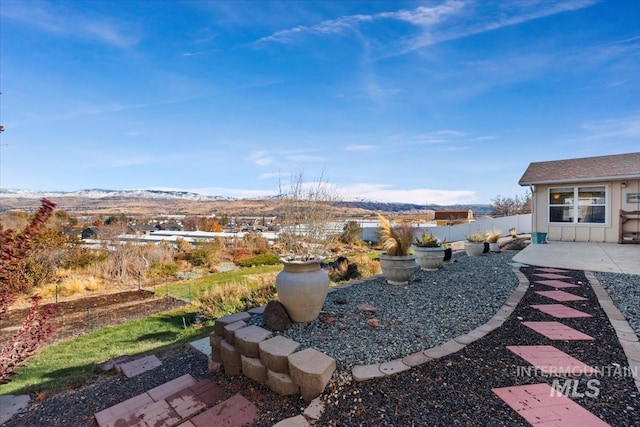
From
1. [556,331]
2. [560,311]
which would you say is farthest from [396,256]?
[556,331]

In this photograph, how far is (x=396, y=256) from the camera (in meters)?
5.77

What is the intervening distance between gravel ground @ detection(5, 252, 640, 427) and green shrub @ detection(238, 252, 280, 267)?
843 centimetres

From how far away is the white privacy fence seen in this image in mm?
17500

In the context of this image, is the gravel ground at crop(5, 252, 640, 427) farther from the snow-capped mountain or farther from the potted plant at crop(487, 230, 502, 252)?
the snow-capped mountain

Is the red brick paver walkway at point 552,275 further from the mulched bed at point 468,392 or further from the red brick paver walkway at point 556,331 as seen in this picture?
the mulched bed at point 468,392

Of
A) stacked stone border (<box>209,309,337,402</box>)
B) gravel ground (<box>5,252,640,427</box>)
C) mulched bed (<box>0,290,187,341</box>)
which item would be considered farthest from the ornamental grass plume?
mulched bed (<box>0,290,187,341</box>)

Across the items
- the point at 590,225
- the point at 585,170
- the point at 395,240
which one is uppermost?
the point at 585,170

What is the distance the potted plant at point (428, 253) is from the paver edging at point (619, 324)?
2622 millimetres

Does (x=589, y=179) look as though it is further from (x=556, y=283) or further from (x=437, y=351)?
(x=437, y=351)

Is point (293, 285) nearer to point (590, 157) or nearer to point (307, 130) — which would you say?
point (307, 130)

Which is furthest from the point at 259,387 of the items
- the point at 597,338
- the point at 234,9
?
the point at 234,9

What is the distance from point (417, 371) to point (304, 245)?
260 centimetres

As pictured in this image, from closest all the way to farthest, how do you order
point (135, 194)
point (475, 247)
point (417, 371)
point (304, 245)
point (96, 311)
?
point (417, 371) < point (304, 245) < point (96, 311) < point (475, 247) < point (135, 194)

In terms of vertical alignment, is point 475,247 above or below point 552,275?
above
